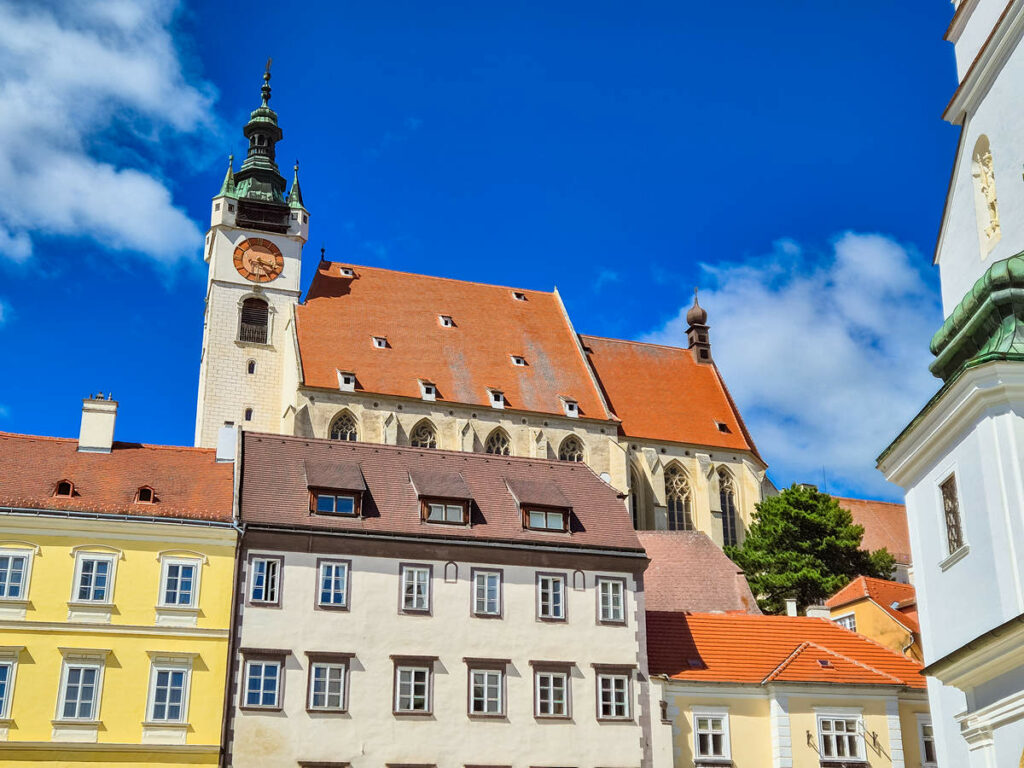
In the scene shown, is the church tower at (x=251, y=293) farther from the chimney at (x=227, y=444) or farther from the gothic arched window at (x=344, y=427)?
the chimney at (x=227, y=444)

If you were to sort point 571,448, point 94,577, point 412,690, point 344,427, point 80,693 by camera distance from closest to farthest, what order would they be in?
point 80,693 → point 94,577 → point 412,690 → point 344,427 → point 571,448

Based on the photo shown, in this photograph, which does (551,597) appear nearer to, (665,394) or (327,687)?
(327,687)

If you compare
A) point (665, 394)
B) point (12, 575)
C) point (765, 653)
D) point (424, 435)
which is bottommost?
point (765, 653)

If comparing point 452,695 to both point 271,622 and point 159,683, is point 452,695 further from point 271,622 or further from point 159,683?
point 159,683

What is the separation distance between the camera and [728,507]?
60.9m

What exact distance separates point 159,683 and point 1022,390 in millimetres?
19172

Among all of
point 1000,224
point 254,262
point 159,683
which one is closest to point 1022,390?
point 1000,224

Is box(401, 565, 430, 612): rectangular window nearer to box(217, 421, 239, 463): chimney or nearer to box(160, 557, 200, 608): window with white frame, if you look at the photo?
box(160, 557, 200, 608): window with white frame

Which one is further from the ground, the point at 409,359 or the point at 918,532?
the point at 409,359

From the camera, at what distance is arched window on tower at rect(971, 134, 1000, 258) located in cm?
1545

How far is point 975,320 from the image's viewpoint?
1423 cm

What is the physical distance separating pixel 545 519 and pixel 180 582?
28.7ft

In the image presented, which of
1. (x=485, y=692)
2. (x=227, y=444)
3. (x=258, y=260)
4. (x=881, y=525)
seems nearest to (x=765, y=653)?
(x=485, y=692)

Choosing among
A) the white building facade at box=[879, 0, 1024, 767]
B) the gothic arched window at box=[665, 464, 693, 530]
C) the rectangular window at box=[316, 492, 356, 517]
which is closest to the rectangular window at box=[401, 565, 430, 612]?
the rectangular window at box=[316, 492, 356, 517]
